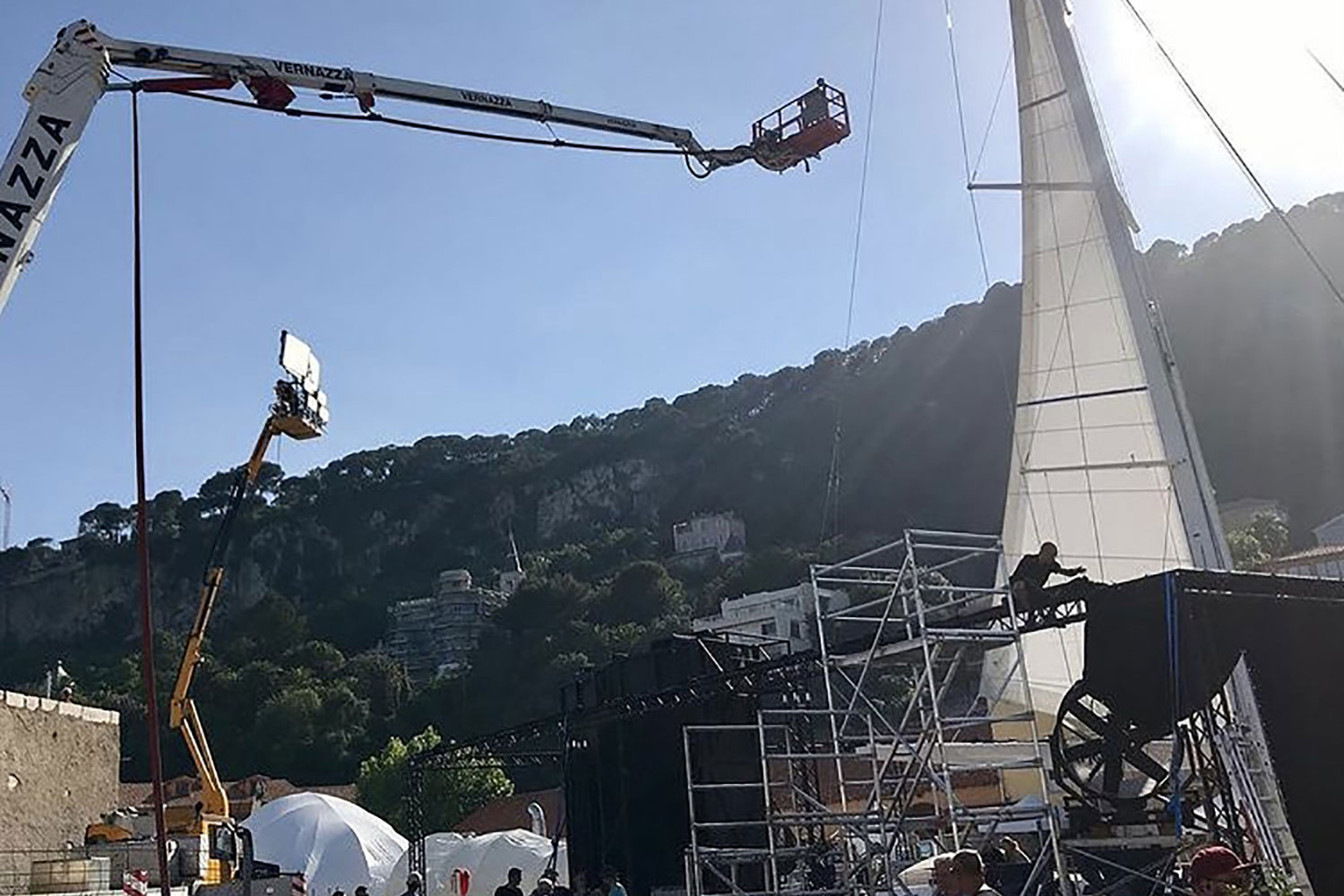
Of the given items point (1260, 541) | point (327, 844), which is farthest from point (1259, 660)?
point (1260, 541)

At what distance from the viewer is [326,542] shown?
136 metres

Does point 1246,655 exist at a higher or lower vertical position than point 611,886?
higher

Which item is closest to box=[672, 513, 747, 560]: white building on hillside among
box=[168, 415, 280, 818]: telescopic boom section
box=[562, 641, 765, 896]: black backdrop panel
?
box=[562, 641, 765, 896]: black backdrop panel

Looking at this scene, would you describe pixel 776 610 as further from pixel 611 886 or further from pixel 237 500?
pixel 611 886

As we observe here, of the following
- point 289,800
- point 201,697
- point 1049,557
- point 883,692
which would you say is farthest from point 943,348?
point 1049,557

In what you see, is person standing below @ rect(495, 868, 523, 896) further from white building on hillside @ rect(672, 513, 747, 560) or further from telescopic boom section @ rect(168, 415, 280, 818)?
white building on hillside @ rect(672, 513, 747, 560)

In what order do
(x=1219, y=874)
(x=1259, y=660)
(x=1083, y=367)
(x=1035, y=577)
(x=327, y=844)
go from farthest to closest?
(x=327, y=844) → (x=1083, y=367) → (x=1035, y=577) → (x=1259, y=660) → (x=1219, y=874)

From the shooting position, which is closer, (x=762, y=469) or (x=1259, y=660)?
(x=1259, y=660)

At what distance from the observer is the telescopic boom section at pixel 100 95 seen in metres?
9.13

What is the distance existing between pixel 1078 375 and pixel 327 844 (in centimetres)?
2263

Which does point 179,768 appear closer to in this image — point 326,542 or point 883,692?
point 883,692

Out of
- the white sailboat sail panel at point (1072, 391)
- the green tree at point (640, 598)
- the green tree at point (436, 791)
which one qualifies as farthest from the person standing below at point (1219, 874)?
the green tree at point (640, 598)

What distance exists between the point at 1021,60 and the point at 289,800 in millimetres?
27263

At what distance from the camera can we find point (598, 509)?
5349 inches
